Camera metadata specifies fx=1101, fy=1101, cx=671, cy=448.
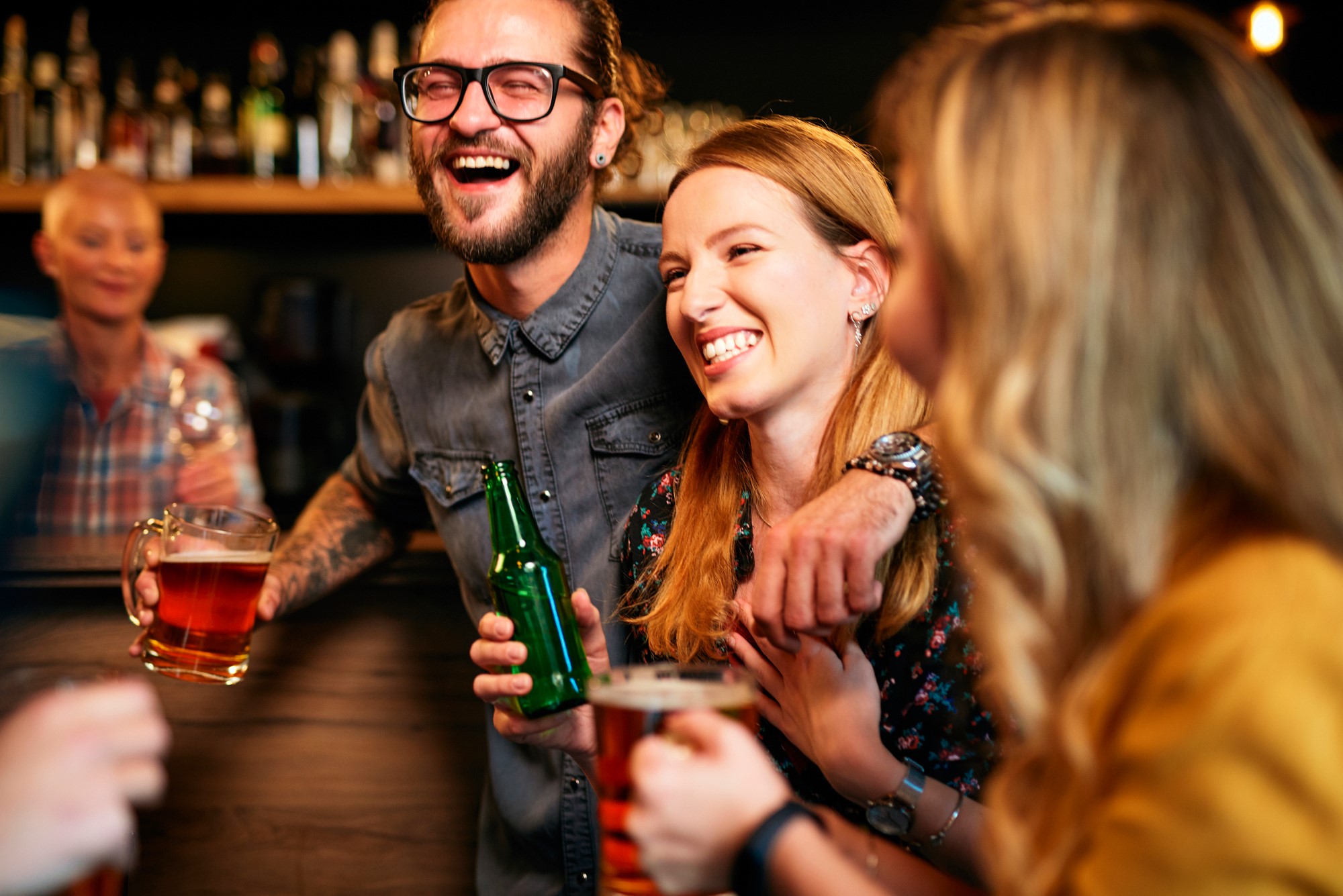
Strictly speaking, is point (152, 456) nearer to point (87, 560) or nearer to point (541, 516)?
point (87, 560)

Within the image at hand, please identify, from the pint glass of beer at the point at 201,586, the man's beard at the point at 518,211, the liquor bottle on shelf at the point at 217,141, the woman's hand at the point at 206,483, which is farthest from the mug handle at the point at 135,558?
the liquor bottle on shelf at the point at 217,141

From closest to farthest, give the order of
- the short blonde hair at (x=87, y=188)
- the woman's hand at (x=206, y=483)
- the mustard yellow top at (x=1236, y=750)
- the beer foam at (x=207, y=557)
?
the mustard yellow top at (x=1236, y=750), the beer foam at (x=207, y=557), the woman's hand at (x=206, y=483), the short blonde hair at (x=87, y=188)

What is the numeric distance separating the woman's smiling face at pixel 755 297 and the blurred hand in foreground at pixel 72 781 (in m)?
0.79

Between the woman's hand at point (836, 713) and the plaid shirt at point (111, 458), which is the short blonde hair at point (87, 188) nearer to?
the plaid shirt at point (111, 458)

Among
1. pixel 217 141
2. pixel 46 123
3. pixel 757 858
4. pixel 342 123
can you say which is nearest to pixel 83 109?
pixel 46 123

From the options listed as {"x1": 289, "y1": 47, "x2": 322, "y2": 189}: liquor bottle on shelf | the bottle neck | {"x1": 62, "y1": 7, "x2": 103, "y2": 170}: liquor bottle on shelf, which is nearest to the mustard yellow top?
the bottle neck

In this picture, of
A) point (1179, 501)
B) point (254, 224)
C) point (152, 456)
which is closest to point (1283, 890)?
point (1179, 501)

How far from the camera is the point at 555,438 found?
1769 millimetres

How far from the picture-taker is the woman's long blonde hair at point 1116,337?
0.69 meters

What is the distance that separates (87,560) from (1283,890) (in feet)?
6.18

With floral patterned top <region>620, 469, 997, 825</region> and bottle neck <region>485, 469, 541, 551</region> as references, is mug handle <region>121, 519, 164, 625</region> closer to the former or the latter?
bottle neck <region>485, 469, 541, 551</region>

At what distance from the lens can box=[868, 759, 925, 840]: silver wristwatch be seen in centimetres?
109

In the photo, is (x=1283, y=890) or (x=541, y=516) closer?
(x=1283, y=890)

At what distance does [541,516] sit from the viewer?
1762mm
